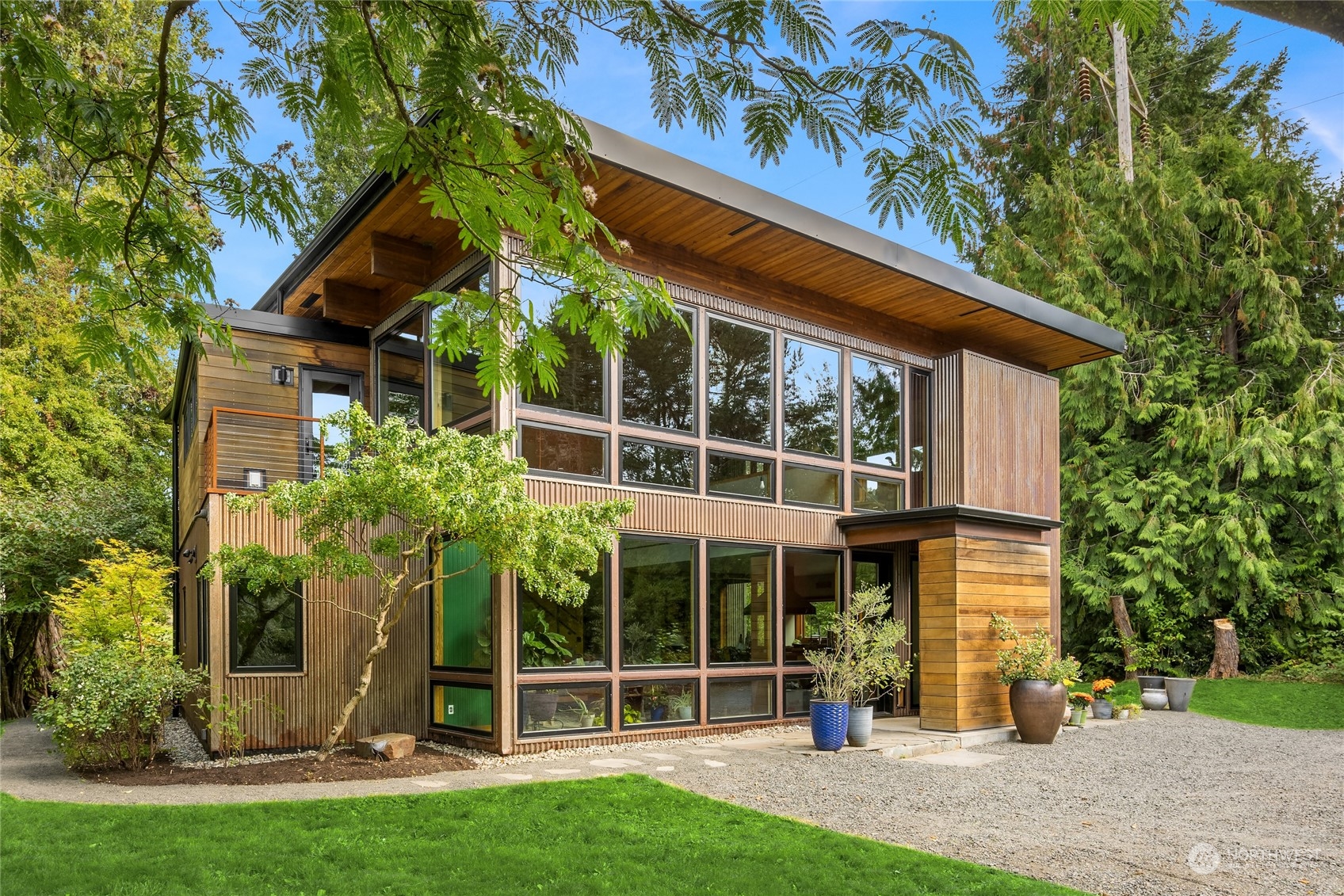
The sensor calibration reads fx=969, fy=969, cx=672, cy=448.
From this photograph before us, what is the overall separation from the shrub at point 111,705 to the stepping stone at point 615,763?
3468mm

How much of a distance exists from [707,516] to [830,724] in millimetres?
2510

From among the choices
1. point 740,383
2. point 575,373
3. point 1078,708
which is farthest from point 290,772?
point 1078,708

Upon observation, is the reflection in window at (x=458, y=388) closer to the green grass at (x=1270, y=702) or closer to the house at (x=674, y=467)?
the house at (x=674, y=467)

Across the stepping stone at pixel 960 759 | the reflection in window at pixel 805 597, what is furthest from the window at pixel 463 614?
the stepping stone at pixel 960 759

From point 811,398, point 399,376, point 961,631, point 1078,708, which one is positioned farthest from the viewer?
point 1078,708

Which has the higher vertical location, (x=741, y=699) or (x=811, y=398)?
(x=811, y=398)

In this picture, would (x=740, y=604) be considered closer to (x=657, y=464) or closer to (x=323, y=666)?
(x=657, y=464)

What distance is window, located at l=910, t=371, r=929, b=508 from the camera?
12391 millimetres

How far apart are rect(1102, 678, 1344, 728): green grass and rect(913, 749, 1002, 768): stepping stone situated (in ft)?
16.6

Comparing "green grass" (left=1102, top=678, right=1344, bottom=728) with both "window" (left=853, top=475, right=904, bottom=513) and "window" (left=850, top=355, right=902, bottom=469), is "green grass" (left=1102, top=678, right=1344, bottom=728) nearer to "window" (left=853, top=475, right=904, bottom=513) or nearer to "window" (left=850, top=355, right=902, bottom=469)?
"window" (left=853, top=475, right=904, bottom=513)

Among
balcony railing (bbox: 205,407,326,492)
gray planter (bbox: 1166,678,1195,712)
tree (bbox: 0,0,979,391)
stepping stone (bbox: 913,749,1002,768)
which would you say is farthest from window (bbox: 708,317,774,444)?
gray planter (bbox: 1166,678,1195,712)

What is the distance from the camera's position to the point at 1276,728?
12109mm

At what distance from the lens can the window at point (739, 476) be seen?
1041cm

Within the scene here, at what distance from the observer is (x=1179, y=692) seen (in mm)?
13547
